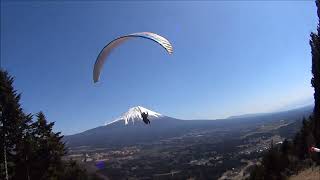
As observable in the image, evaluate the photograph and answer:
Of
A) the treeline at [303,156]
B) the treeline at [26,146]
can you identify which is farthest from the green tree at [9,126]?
the treeline at [303,156]

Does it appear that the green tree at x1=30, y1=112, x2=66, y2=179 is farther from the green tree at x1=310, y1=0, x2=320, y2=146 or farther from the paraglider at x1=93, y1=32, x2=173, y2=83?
the green tree at x1=310, y1=0, x2=320, y2=146

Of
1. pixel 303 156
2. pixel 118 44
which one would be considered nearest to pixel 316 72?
pixel 303 156

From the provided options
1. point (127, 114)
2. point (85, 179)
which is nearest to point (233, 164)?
point (85, 179)

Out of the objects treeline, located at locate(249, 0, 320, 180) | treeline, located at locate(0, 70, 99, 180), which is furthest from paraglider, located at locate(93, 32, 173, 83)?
treeline, located at locate(249, 0, 320, 180)

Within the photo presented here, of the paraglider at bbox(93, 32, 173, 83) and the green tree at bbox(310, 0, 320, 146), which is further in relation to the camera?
the green tree at bbox(310, 0, 320, 146)

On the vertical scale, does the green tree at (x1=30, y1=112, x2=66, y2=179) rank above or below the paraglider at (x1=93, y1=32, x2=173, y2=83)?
below

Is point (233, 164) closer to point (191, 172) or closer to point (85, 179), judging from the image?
point (191, 172)

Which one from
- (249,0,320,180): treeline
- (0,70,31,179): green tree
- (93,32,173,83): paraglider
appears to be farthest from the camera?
(249,0,320,180): treeline
